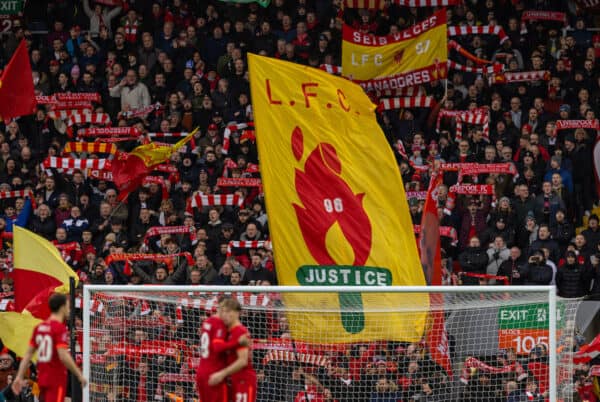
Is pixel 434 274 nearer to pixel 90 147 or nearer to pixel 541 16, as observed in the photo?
pixel 90 147

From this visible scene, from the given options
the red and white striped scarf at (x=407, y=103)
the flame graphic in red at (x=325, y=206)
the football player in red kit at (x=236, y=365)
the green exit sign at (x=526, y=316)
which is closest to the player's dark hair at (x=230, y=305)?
the football player in red kit at (x=236, y=365)

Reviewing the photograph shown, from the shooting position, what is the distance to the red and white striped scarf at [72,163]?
74.8 feet

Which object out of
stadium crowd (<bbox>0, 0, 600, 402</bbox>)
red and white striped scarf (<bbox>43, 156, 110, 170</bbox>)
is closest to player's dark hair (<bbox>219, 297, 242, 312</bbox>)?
stadium crowd (<bbox>0, 0, 600, 402</bbox>)

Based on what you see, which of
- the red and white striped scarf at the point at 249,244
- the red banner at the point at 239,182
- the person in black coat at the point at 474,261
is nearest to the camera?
the person in black coat at the point at 474,261

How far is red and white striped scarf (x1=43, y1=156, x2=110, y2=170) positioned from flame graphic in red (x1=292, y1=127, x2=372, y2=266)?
727 cm

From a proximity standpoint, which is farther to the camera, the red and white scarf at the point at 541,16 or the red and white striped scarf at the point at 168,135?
the red and white scarf at the point at 541,16

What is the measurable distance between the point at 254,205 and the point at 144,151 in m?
1.90

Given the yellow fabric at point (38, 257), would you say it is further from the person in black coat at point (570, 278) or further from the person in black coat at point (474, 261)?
the person in black coat at point (570, 278)

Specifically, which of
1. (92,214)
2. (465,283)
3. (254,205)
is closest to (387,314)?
(465,283)

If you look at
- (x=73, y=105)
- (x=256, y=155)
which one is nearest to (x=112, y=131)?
(x=73, y=105)

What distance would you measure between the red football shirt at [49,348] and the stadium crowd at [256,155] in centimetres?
224

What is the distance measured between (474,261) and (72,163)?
6.82 m

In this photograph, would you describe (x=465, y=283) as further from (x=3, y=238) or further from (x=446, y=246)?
(x=3, y=238)

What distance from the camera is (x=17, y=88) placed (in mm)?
20797
